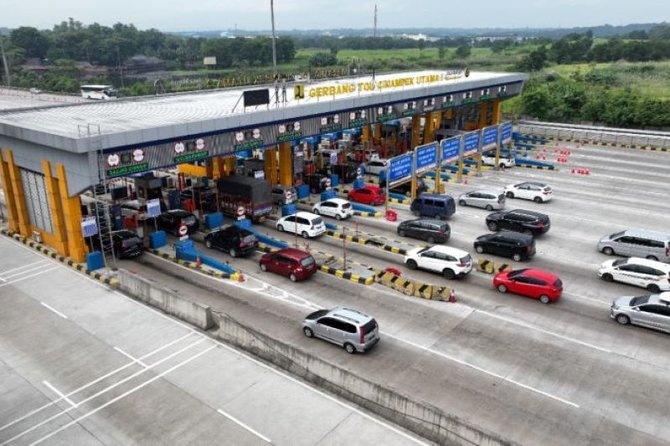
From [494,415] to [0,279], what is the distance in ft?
83.2

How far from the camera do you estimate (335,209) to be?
37438 mm

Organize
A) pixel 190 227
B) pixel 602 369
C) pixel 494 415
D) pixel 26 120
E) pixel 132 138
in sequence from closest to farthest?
pixel 494 415
pixel 602 369
pixel 132 138
pixel 26 120
pixel 190 227

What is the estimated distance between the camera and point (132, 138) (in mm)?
28797

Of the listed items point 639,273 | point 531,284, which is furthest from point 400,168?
point 639,273

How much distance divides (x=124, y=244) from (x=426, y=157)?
73.2 feet

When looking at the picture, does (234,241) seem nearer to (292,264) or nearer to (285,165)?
(292,264)

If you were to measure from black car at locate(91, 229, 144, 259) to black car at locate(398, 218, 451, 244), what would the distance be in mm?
15583

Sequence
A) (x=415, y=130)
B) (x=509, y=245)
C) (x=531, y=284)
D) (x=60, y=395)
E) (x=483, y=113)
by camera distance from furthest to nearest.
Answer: (x=483, y=113)
(x=415, y=130)
(x=509, y=245)
(x=531, y=284)
(x=60, y=395)

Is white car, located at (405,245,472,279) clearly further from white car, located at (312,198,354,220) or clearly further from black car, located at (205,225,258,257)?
white car, located at (312,198,354,220)

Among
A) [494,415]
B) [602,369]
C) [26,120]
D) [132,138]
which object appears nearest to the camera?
[494,415]

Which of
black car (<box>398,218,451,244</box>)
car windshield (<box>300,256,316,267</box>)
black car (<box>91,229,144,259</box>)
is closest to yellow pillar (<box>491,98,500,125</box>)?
black car (<box>398,218,451,244</box>)

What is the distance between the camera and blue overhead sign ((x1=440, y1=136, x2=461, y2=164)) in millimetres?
43272

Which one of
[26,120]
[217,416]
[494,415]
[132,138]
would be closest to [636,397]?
[494,415]

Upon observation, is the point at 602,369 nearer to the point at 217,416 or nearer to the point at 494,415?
the point at 494,415
